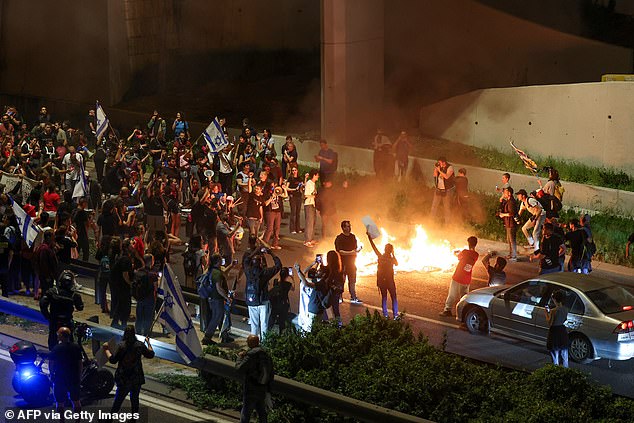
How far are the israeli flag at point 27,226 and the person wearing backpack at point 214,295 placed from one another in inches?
115

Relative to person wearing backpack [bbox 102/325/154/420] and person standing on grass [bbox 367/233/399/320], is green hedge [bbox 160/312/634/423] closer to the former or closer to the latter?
person wearing backpack [bbox 102/325/154/420]

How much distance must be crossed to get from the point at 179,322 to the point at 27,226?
16.5 ft

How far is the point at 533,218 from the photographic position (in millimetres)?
22938

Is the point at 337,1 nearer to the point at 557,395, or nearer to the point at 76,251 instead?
the point at 76,251

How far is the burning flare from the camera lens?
2209cm

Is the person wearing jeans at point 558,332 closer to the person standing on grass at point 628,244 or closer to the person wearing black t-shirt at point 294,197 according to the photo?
the person standing on grass at point 628,244

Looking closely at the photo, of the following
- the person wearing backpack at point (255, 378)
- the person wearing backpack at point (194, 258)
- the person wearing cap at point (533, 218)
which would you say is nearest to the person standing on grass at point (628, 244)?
the person wearing cap at point (533, 218)

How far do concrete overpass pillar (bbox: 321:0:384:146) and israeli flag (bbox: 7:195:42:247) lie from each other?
14.8 m

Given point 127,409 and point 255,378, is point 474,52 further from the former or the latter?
point 255,378

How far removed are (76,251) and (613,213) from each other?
38.1ft

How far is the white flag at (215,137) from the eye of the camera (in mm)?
25453

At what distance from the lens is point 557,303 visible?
1600 cm

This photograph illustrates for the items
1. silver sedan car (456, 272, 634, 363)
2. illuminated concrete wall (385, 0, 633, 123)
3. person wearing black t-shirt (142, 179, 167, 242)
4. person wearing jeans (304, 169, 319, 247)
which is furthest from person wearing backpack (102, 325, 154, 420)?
illuminated concrete wall (385, 0, 633, 123)

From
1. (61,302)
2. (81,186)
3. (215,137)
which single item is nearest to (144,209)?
(81,186)
